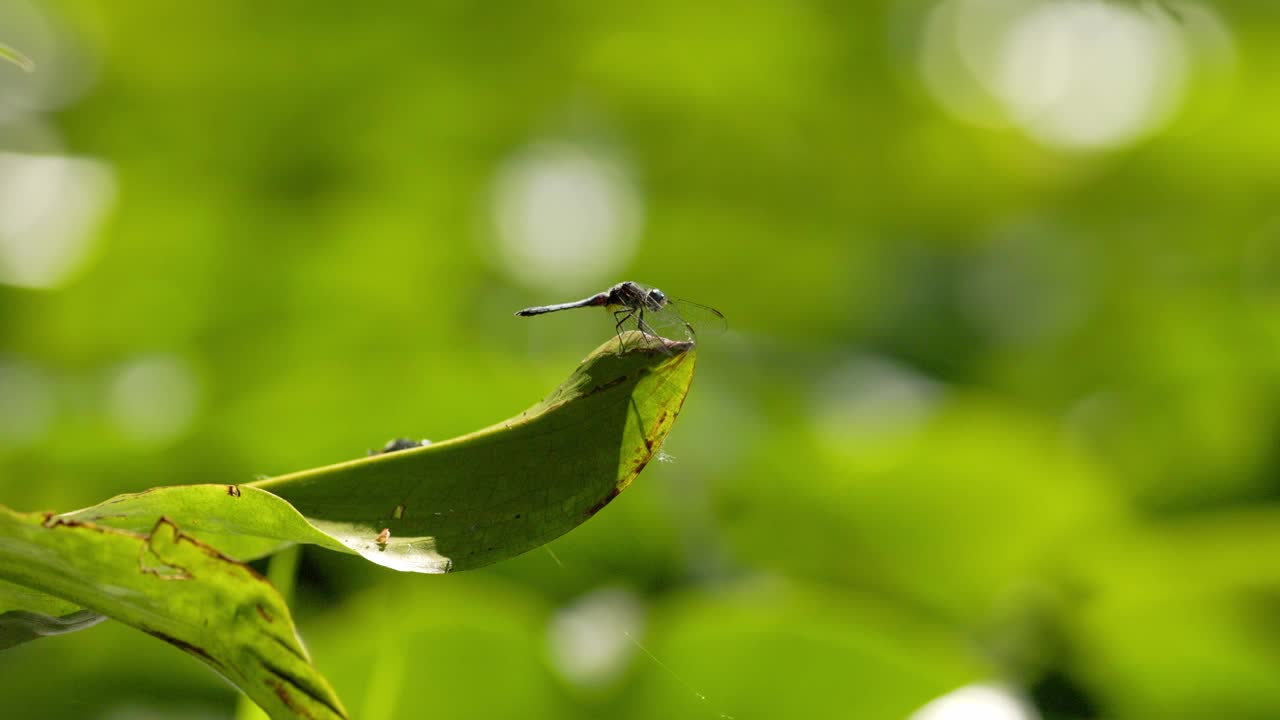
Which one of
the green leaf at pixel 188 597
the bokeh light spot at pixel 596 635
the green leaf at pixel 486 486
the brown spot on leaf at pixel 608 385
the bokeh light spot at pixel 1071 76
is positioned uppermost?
the brown spot on leaf at pixel 608 385

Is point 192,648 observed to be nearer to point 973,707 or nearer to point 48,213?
point 973,707

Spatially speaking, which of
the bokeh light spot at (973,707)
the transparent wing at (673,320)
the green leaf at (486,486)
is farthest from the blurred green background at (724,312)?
the green leaf at (486,486)

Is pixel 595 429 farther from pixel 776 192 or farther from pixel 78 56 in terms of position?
pixel 78 56

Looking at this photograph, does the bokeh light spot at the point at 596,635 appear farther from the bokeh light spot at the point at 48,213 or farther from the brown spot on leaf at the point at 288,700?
the bokeh light spot at the point at 48,213

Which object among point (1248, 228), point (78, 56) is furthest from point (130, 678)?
point (1248, 228)

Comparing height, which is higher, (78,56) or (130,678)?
(78,56)

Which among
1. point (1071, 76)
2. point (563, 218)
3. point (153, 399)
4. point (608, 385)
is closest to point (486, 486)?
point (608, 385)

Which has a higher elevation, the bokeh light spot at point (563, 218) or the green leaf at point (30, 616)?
the green leaf at point (30, 616)
